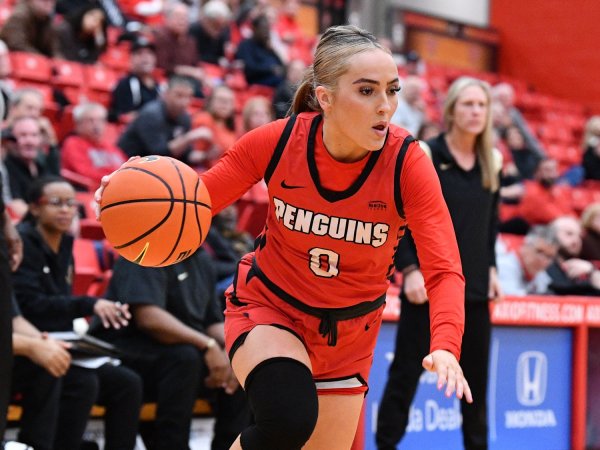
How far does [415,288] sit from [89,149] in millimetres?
3942

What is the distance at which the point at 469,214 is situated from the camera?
4836mm

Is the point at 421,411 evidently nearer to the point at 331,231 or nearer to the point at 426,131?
the point at 426,131

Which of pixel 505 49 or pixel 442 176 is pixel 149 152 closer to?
pixel 442 176

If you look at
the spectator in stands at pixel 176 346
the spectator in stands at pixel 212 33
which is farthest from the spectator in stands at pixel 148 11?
the spectator in stands at pixel 176 346

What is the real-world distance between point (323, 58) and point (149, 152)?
16.9 ft

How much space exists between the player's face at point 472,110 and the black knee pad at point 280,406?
2226mm

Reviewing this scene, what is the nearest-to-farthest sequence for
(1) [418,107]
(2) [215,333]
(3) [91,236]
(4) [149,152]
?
(2) [215,333], (3) [91,236], (4) [149,152], (1) [418,107]

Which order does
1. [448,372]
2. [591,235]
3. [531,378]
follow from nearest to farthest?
[448,372] → [531,378] → [591,235]

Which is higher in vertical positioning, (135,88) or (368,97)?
(135,88)

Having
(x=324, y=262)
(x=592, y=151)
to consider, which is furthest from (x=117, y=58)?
(x=324, y=262)

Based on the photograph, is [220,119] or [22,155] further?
[220,119]

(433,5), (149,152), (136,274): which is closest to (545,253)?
(149,152)

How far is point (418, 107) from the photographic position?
38.9ft

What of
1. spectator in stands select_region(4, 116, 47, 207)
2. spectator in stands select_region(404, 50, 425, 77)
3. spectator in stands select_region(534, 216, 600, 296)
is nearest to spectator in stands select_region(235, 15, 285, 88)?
spectator in stands select_region(404, 50, 425, 77)
